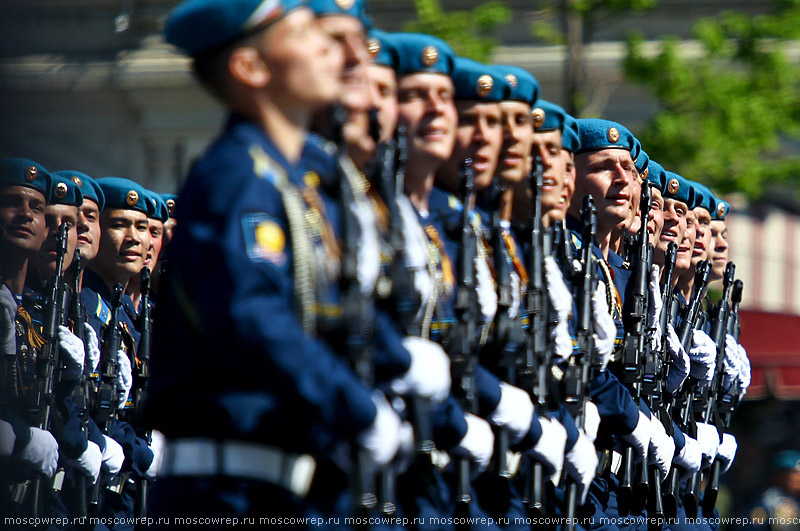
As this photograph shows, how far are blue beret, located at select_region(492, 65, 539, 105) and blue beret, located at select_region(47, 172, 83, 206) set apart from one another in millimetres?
2004

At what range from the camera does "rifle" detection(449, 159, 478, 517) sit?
415cm

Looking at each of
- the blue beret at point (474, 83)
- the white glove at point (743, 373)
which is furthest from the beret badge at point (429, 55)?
Answer: the white glove at point (743, 373)

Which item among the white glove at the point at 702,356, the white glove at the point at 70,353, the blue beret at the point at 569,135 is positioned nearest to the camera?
the blue beret at the point at 569,135

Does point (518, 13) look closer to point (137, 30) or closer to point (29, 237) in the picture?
point (137, 30)

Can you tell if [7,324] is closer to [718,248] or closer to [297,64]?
[297,64]

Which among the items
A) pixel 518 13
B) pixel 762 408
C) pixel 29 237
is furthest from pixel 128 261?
pixel 518 13

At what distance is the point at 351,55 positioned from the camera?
3.54m

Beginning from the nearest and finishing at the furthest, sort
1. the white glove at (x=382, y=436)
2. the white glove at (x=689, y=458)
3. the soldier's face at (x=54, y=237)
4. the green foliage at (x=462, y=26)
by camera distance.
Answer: the white glove at (x=382, y=436) → the soldier's face at (x=54, y=237) → the white glove at (x=689, y=458) → the green foliage at (x=462, y=26)

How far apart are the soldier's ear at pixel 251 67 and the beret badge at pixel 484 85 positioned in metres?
1.48

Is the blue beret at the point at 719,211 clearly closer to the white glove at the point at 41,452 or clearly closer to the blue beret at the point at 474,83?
the blue beret at the point at 474,83

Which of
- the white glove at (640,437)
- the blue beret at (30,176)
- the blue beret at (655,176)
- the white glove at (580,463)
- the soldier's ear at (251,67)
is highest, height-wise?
the soldier's ear at (251,67)

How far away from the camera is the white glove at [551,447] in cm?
455

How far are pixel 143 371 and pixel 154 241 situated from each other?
0.82 meters

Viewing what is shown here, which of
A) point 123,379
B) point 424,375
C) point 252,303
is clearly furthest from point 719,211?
point 252,303
